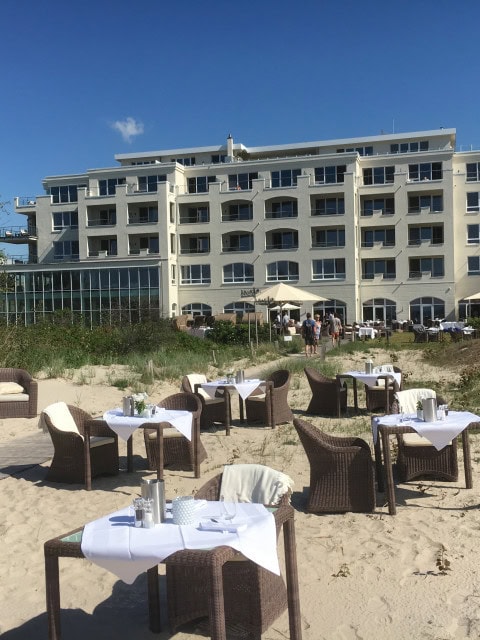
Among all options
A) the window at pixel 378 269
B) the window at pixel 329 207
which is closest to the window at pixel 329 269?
the window at pixel 378 269

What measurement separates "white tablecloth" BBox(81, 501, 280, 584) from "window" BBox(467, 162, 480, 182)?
174ft

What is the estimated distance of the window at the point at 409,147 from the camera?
57312 mm

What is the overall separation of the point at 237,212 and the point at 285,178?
468 centimetres

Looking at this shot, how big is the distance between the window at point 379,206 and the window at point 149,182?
1630 centimetres

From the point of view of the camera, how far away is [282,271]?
53.3 m

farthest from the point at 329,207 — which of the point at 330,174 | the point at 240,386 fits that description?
the point at 240,386

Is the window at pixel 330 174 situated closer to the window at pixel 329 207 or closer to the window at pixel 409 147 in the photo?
the window at pixel 329 207

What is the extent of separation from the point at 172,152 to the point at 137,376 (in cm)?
4729

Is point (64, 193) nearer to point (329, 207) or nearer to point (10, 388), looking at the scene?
point (329, 207)

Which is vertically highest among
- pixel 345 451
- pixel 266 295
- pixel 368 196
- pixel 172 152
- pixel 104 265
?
pixel 172 152

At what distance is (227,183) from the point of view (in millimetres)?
55312

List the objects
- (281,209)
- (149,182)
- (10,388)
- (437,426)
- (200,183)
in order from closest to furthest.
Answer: (437,426) < (10,388) < (281,209) < (149,182) < (200,183)

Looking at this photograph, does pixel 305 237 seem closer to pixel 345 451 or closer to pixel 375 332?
pixel 375 332

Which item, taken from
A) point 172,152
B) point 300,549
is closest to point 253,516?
point 300,549
